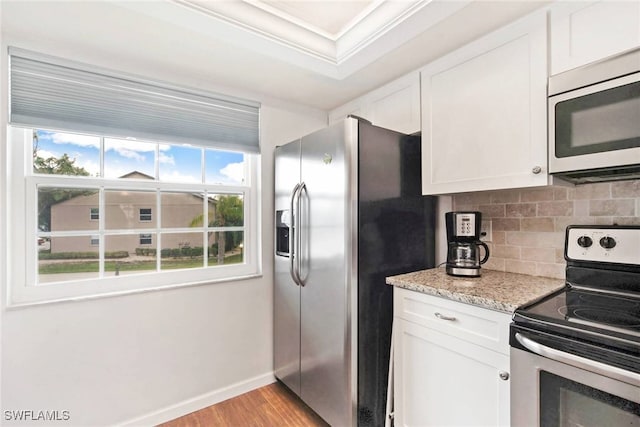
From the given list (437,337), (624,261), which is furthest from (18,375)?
(624,261)

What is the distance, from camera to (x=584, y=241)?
4.44 feet

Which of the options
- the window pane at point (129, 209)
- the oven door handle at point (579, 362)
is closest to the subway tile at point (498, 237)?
the oven door handle at point (579, 362)

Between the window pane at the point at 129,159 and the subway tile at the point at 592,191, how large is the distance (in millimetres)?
2364

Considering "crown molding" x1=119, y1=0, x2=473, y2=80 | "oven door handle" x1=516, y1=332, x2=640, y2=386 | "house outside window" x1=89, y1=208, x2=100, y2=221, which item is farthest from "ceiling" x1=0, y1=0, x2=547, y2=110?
"oven door handle" x1=516, y1=332, x2=640, y2=386

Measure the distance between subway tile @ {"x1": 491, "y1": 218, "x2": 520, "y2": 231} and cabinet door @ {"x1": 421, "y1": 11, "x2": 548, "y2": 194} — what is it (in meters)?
0.35

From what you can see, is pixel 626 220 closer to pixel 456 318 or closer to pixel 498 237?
→ pixel 498 237

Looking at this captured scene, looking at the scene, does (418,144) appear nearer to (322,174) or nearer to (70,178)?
(322,174)

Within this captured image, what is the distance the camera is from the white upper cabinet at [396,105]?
72.0 inches

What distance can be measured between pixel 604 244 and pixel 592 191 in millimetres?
262

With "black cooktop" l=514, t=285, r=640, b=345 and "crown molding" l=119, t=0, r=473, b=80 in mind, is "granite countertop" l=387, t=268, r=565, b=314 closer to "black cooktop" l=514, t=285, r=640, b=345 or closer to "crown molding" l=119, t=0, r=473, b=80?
"black cooktop" l=514, t=285, r=640, b=345

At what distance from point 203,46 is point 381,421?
7.42ft

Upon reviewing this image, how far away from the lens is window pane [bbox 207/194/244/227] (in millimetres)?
2123

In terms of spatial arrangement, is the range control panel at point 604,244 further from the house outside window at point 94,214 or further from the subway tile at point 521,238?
the house outside window at point 94,214

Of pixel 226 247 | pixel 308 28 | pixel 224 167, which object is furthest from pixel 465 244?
pixel 224 167
